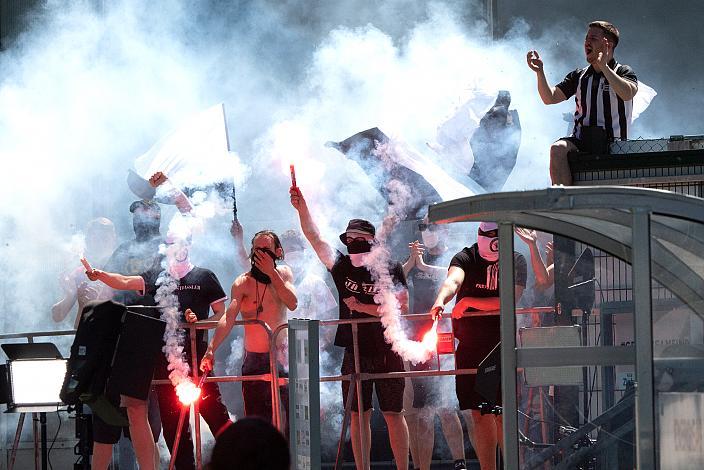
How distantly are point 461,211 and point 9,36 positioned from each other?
21.3 ft

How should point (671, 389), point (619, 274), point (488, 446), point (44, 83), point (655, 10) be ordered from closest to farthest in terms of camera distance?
point (671, 389), point (619, 274), point (488, 446), point (655, 10), point (44, 83)

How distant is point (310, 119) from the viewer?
376 inches

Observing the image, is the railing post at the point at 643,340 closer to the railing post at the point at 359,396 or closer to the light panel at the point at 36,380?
the railing post at the point at 359,396

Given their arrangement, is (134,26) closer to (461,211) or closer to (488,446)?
(488,446)

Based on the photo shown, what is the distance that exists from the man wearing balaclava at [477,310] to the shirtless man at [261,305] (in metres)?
1.06

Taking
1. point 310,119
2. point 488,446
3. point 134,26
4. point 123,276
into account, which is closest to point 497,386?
point 488,446

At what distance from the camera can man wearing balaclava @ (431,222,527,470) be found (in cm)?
672

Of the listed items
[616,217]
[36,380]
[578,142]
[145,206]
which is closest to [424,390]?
[145,206]

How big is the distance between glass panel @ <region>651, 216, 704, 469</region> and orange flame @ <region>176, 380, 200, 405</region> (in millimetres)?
3442

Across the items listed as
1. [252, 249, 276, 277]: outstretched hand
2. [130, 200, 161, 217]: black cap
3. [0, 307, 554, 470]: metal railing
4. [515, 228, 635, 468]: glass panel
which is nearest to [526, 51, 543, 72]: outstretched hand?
[515, 228, 635, 468]: glass panel

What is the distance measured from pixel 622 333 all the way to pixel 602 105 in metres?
1.57

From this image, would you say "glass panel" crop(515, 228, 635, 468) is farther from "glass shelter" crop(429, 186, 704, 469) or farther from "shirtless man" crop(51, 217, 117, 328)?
"shirtless man" crop(51, 217, 117, 328)

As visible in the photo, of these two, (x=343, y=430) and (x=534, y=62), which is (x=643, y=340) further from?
(x=343, y=430)

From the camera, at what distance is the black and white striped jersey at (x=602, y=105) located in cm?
637
